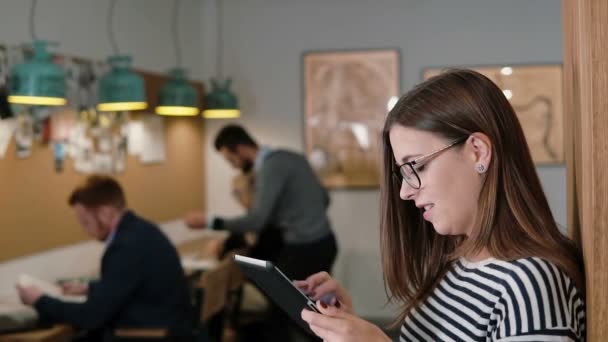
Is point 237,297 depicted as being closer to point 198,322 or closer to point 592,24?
point 198,322

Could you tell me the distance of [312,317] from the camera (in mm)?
1212

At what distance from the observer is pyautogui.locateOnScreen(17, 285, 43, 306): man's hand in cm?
304

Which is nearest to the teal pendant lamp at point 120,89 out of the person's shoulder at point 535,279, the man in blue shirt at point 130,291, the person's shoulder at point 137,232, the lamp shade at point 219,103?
the man in blue shirt at point 130,291

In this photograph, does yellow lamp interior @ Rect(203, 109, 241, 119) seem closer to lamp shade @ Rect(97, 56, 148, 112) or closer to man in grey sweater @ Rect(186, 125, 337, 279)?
man in grey sweater @ Rect(186, 125, 337, 279)

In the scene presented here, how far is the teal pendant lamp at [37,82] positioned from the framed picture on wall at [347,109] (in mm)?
2914

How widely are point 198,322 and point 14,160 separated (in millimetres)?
1162

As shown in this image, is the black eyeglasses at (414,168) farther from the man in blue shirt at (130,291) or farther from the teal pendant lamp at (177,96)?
the teal pendant lamp at (177,96)

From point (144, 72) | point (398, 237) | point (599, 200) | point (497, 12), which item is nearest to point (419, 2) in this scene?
point (497, 12)

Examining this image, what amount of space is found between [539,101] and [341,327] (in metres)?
4.83

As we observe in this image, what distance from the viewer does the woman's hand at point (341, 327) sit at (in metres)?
1.17

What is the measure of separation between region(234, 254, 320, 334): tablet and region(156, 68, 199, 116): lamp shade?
3223mm

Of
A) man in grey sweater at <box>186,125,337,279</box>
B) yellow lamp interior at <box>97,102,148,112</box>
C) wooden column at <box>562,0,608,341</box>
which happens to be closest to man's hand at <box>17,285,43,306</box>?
yellow lamp interior at <box>97,102,148,112</box>

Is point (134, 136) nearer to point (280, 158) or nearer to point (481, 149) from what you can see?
point (280, 158)

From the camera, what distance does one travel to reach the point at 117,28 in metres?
4.62
